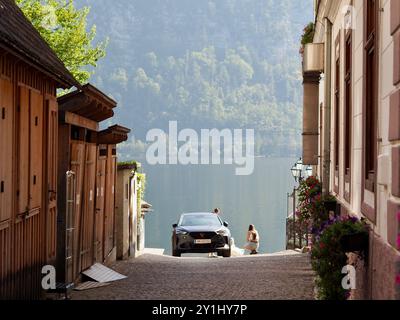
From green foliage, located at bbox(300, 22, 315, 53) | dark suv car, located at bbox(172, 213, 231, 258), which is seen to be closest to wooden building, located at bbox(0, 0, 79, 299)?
green foliage, located at bbox(300, 22, 315, 53)

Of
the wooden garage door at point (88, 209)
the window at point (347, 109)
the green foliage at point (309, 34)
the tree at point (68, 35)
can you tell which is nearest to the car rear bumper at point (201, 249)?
the green foliage at point (309, 34)

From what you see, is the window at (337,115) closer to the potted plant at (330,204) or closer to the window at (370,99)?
the potted plant at (330,204)

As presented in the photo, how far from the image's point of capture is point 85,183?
1524 centimetres

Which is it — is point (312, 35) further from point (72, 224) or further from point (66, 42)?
point (66, 42)

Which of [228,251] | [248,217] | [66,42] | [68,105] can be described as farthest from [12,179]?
[248,217]

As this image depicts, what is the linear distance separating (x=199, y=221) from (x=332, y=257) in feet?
54.8

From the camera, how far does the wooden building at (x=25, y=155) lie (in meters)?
8.95

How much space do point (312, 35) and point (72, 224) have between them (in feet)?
33.0

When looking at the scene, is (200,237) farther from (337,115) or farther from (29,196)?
(29,196)

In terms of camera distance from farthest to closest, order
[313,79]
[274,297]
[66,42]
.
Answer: [66,42] < [313,79] < [274,297]

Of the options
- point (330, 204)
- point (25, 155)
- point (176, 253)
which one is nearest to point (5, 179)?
point (25, 155)

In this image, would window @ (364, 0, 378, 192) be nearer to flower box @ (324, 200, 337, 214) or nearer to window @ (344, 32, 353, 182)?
window @ (344, 32, 353, 182)

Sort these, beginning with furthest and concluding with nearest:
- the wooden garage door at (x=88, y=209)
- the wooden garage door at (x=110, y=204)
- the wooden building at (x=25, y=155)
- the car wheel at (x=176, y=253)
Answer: the car wheel at (x=176, y=253) → the wooden garage door at (x=110, y=204) → the wooden garage door at (x=88, y=209) → the wooden building at (x=25, y=155)

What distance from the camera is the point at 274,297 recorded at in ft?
40.8
